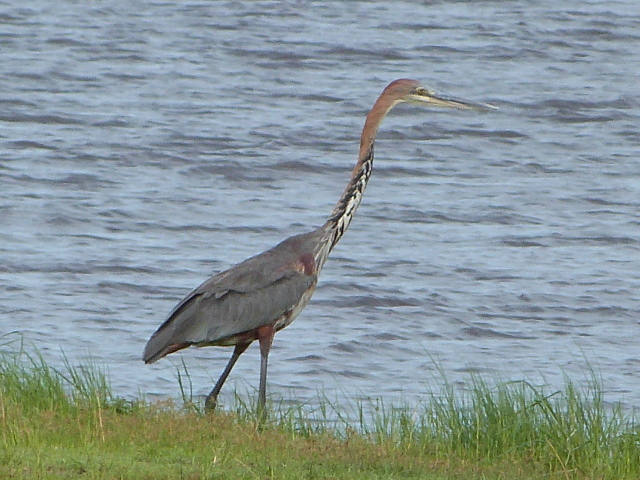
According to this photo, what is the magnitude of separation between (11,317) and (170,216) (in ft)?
12.8

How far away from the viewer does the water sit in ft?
37.8

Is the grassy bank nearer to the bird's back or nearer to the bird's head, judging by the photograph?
the bird's back

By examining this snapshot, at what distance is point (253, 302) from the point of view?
8516 mm

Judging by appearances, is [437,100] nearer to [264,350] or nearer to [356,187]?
[356,187]

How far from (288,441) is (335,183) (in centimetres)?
1049

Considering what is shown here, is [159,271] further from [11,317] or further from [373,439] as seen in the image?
[373,439]

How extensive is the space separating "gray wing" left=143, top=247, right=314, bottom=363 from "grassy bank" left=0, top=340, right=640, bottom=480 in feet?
2.35

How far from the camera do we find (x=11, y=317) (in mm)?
11508

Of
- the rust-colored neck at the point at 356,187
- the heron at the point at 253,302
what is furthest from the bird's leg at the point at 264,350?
the rust-colored neck at the point at 356,187

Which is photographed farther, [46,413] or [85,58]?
[85,58]

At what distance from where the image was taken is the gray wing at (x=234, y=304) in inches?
327

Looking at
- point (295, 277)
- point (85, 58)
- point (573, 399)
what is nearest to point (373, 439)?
point (573, 399)

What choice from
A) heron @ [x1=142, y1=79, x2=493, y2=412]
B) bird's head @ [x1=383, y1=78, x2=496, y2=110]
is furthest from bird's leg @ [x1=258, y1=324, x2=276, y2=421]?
bird's head @ [x1=383, y1=78, x2=496, y2=110]

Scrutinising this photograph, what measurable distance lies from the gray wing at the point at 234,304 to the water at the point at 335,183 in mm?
1508
